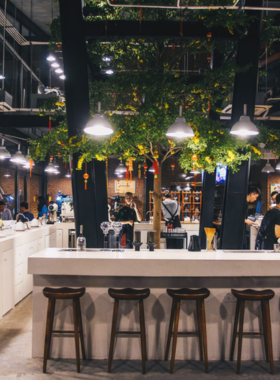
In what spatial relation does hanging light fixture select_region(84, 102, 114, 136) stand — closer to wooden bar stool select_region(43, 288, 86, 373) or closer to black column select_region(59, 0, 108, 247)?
black column select_region(59, 0, 108, 247)

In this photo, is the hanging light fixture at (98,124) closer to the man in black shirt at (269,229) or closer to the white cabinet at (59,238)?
the man in black shirt at (269,229)

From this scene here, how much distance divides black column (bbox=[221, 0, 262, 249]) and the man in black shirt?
0.41 m

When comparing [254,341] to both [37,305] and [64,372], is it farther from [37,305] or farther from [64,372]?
[37,305]

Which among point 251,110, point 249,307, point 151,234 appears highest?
point 251,110

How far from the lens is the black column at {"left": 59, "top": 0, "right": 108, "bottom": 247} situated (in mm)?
4164

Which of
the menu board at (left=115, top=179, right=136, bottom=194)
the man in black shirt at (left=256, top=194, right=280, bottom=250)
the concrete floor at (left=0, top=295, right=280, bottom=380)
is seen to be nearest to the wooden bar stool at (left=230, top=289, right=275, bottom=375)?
the concrete floor at (left=0, top=295, right=280, bottom=380)

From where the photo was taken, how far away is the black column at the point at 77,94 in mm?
4164

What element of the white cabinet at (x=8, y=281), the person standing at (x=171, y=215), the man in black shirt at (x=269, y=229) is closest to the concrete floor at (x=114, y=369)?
the white cabinet at (x=8, y=281)

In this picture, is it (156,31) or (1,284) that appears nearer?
(156,31)

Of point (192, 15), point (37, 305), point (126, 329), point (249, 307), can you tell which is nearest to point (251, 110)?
point (192, 15)

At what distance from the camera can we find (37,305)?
3.50m

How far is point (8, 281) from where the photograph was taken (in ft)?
15.7

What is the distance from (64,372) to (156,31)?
12.8 ft

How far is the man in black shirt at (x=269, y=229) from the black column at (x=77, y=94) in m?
2.42
